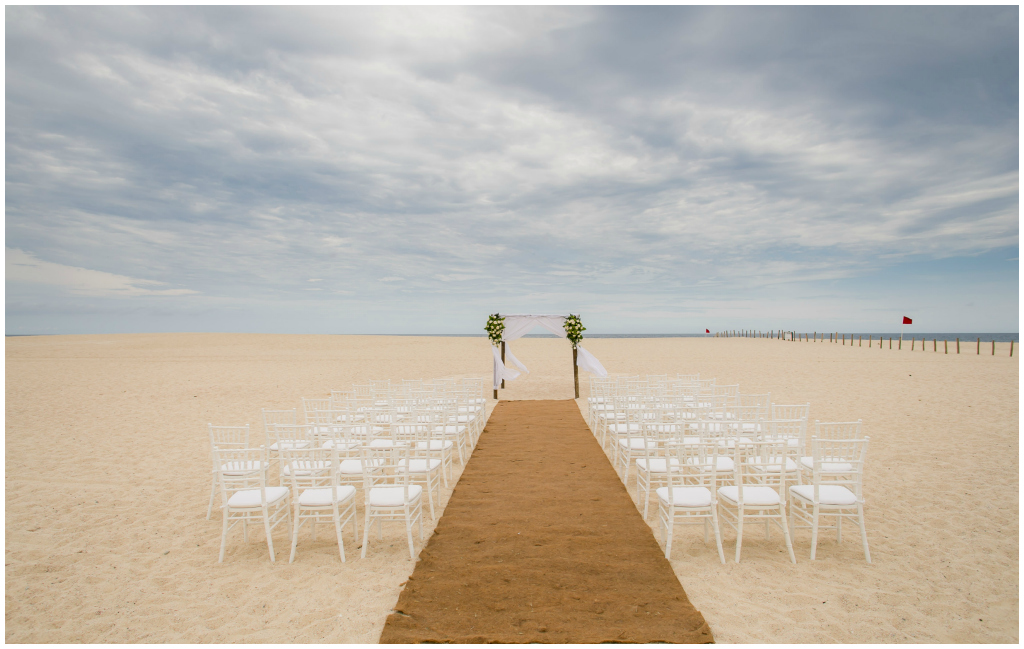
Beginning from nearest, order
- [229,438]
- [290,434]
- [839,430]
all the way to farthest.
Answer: [839,430], [290,434], [229,438]

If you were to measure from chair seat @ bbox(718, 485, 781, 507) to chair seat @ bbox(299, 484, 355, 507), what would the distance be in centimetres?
347

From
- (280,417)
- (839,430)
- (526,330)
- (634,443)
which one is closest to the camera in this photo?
(634,443)

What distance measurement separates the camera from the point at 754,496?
4.61 metres

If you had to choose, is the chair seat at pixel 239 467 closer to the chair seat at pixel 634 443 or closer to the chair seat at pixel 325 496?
the chair seat at pixel 325 496

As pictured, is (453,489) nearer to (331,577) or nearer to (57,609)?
(331,577)

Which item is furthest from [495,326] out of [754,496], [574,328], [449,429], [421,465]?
[754,496]

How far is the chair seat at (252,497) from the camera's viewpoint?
15.0ft

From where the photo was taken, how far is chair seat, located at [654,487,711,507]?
4438mm

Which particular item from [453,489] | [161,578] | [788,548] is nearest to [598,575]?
[788,548]

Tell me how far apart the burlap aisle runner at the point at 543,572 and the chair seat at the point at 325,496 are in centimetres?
91

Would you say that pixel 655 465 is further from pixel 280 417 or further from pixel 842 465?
pixel 280 417

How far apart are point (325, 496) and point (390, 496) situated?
0.58m

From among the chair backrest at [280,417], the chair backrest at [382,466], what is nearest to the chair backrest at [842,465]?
the chair backrest at [382,466]

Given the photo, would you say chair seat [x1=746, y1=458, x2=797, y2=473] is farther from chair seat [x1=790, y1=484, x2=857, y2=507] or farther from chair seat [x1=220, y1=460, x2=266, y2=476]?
chair seat [x1=220, y1=460, x2=266, y2=476]
